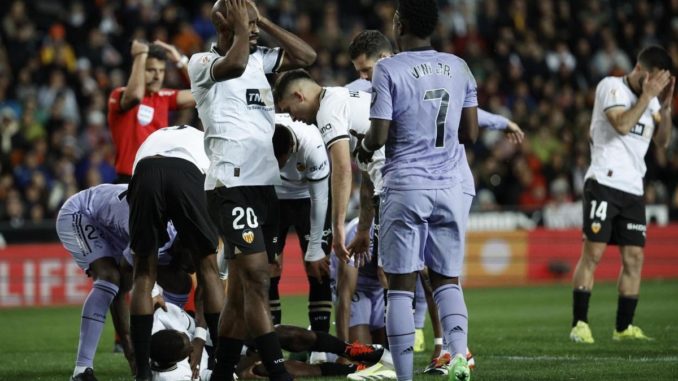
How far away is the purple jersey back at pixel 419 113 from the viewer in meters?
7.54

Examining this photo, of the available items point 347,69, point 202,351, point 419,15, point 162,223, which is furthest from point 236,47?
point 347,69

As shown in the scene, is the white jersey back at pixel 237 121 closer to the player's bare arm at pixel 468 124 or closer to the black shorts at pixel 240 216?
the black shorts at pixel 240 216

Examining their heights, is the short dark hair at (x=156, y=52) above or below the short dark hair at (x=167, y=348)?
above

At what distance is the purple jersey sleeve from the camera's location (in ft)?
24.6

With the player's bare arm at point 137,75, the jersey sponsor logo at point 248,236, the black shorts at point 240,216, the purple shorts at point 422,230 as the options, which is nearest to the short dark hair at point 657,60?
the purple shorts at point 422,230

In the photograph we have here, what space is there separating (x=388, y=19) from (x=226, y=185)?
17.4 m

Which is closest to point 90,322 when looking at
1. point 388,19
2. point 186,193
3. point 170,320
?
point 170,320

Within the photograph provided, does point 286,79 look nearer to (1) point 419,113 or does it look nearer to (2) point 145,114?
(1) point 419,113

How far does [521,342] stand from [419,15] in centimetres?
491

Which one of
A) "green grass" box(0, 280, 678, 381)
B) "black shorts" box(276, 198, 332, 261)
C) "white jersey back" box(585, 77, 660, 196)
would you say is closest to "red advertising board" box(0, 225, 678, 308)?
"green grass" box(0, 280, 678, 381)

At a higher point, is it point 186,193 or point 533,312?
point 186,193

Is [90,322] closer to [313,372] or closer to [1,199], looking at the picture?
[313,372]

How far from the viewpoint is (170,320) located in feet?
29.9

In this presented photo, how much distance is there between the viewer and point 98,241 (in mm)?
9102
